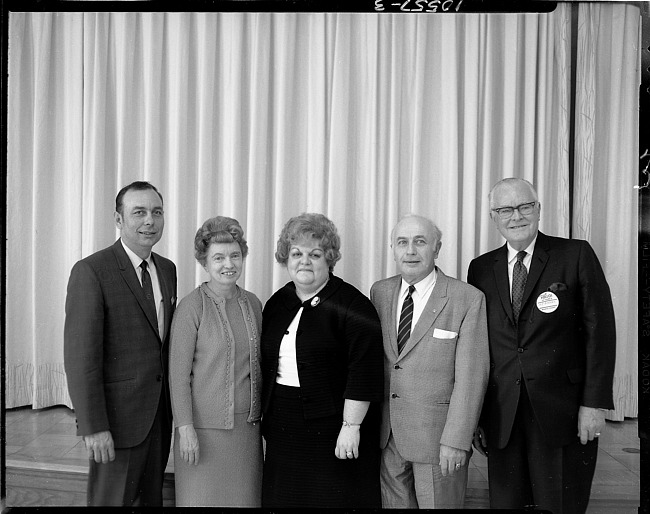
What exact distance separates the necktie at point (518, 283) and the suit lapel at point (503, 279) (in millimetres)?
23

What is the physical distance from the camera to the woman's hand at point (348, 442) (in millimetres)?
2082

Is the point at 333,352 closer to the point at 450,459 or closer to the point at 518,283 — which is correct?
the point at 450,459

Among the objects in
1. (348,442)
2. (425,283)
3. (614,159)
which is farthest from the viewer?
(614,159)

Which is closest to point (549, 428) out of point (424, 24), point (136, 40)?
point (424, 24)

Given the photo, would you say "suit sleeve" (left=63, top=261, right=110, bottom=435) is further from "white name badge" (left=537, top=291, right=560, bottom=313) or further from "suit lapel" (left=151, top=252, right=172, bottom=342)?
"white name badge" (left=537, top=291, right=560, bottom=313)

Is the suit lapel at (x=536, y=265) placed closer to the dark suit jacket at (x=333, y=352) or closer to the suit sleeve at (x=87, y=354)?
the dark suit jacket at (x=333, y=352)

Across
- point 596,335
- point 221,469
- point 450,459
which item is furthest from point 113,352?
point 596,335

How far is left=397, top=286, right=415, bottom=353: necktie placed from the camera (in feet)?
7.07

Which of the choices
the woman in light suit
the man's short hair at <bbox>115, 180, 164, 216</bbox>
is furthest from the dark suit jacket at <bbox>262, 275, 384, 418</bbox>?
the man's short hair at <bbox>115, 180, 164, 216</bbox>

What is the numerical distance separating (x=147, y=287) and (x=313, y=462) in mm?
980

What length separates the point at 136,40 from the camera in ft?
7.85

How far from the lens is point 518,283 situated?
2150 mm

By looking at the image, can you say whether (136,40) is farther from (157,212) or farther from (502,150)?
(502,150)

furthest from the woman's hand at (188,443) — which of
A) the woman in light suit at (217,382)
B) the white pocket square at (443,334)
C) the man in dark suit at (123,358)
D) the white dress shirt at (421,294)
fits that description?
the white pocket square at (443,334)
